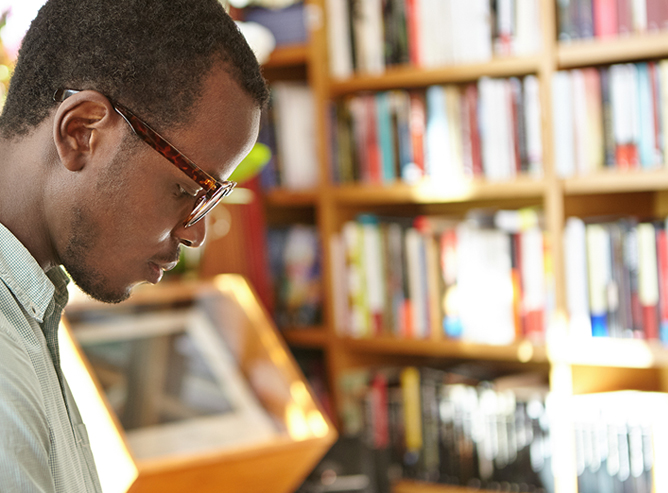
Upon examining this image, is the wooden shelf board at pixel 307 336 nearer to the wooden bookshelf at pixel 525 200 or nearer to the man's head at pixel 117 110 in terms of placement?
the wooden bookshelf at pixel 525 200

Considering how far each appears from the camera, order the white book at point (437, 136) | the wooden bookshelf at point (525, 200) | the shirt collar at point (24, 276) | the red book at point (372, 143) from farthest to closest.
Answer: the red book at point (372, 143) < the white book at point (437, 136) < the wooden bookshelf at point (525, 200) < the shirt collar at point (24, 276)

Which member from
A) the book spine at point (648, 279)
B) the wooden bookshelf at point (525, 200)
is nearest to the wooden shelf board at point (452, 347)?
the wooden bookshelf at point (525, 200)

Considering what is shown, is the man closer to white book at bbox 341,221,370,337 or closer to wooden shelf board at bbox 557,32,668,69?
wooden shelf board at bbox 557,32,668,69

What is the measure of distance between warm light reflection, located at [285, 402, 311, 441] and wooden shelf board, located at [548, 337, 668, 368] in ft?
2.03

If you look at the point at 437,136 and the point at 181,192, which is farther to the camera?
the point at 437,136

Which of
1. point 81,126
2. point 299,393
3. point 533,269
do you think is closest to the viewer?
point 81,126

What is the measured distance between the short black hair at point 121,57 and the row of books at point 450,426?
4.52 feet

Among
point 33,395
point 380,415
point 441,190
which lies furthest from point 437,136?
point 33,395

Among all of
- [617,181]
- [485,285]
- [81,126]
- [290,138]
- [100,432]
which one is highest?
[290,138]

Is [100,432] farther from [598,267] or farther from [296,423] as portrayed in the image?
[598,267]

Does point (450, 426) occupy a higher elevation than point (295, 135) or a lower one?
lower

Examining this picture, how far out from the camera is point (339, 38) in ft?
6.36

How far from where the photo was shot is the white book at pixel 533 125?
1.67 meters

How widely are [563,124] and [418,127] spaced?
0.39 metres
